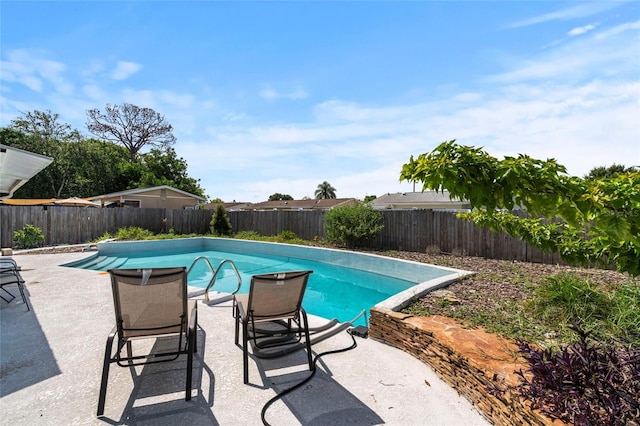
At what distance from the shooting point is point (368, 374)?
284 cm

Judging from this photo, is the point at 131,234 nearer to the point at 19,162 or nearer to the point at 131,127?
the point at 19,162

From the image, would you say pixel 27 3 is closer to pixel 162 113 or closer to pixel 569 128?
pixel 569 128

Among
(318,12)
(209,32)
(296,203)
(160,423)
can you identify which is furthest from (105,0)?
(296,203)

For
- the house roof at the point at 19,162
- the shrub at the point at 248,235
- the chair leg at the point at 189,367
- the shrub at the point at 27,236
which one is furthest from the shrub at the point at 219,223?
the chair leg at the point at 189,367

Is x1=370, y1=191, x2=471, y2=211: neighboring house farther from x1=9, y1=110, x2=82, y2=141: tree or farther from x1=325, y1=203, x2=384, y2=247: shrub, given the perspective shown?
x1=9, y1=110, x2=82, y2=141: tree

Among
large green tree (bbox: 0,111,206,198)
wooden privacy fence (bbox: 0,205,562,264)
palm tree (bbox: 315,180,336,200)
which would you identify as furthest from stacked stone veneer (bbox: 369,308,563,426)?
palm tree (bbox: 315,180,336,200)

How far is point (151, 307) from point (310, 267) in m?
8.59

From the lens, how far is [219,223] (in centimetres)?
1756

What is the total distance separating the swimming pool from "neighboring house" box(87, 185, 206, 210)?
384 inches

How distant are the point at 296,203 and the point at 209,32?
105 feet

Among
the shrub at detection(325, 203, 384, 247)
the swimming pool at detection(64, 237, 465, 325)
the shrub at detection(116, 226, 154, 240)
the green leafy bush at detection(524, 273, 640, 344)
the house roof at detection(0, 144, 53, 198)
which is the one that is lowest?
the swimming pool at detection(64, 237, 465, 325)

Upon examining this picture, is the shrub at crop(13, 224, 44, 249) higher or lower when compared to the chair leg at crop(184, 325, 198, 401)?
higher

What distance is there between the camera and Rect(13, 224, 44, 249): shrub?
11672mm

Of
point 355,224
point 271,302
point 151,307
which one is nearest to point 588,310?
point 271,302
